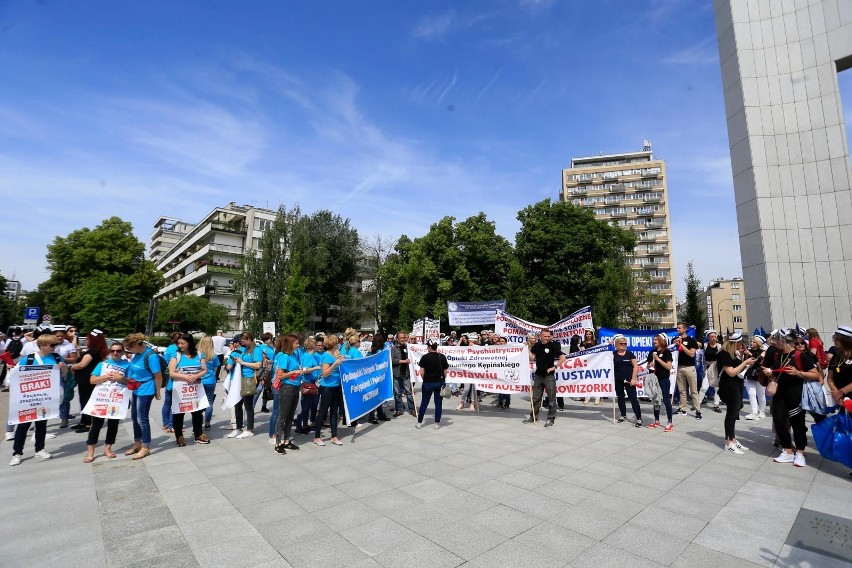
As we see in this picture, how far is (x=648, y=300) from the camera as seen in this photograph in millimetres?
50656

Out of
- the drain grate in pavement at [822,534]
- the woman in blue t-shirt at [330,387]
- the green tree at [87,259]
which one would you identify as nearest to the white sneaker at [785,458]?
the drain grate in pavement at [822,534]

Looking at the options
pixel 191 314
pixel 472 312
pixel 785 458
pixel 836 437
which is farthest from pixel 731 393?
pixel 191 314

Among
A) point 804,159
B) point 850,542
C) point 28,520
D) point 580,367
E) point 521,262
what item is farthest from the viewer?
point 521,262

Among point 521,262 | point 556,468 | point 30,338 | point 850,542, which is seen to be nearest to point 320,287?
point 521,262

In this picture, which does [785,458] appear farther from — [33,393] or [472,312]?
[472,312]

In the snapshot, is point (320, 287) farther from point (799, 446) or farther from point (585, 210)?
point (799, 446)

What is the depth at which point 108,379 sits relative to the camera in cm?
697

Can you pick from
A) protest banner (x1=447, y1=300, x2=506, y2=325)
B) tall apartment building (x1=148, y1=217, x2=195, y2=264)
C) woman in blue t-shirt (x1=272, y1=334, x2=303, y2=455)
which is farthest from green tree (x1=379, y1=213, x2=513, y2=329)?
tall apartment building (x1=148, y1=217, x2=195, y2=264)

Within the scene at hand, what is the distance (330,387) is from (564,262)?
34762 mm

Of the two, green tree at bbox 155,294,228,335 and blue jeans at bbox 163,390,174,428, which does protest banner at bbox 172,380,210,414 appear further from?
green tree at bbox 155,294,228,335

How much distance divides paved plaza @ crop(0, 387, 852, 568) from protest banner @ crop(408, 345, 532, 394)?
2028 millimetres

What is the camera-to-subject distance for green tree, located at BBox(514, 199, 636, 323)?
125ft

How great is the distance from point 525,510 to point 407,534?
1.43 meters

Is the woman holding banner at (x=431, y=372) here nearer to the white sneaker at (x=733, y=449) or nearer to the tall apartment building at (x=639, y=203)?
the white sneaker at (x=733, y=449)
